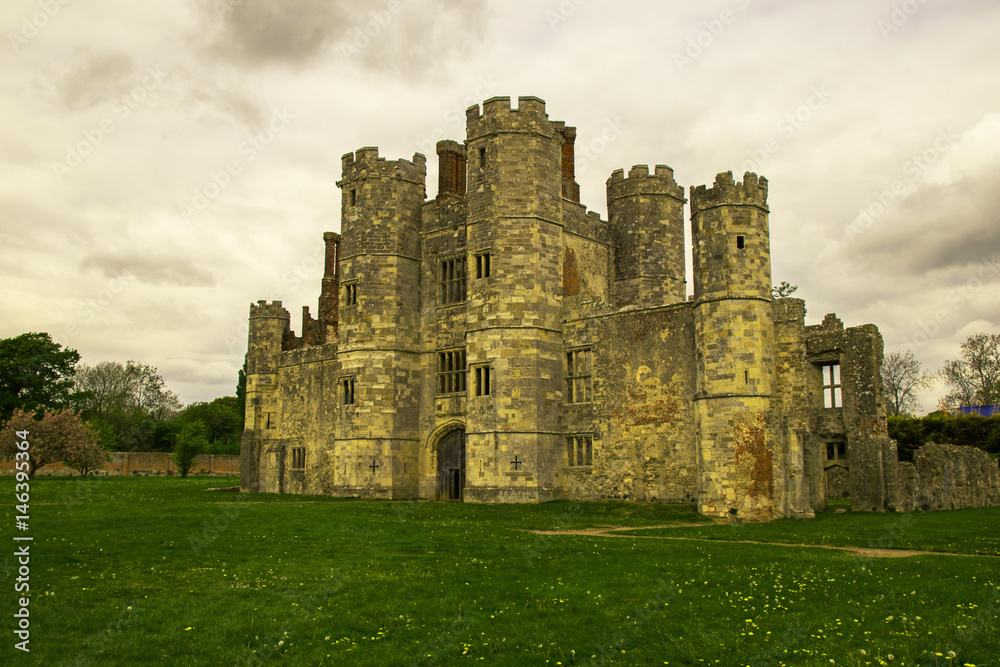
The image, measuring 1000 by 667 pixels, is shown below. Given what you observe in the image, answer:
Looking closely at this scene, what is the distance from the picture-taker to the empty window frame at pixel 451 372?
121 feet

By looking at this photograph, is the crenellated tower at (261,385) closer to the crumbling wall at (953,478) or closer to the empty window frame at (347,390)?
the empty window frame at (347,390)

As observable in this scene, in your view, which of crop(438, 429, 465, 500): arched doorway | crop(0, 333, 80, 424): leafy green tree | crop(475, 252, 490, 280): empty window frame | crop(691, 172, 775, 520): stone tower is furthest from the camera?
crop(0, 333, 80, 424): leafy green tree

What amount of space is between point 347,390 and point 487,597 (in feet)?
85.8

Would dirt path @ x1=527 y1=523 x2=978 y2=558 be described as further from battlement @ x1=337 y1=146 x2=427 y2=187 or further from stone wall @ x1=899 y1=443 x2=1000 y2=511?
battlement @ x1=337 y1=146 x2=427 y2=187

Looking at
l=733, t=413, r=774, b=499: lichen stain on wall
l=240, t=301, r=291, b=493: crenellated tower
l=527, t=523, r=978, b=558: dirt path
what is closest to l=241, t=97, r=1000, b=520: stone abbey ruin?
l=733, t=413, r=774, b=499: lichen stain on wall

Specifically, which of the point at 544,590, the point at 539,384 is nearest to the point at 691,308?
the point at 539,384

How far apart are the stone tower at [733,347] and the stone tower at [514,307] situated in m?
7.08

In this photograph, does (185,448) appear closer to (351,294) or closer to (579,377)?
(351,294)

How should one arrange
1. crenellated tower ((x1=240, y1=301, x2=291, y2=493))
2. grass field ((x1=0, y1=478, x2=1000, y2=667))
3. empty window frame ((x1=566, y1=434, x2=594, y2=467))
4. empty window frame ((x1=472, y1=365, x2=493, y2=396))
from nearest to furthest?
grass field ((x1=0, y1=478, x2=1000, y2=667)) < empty window frame ((x1=566, y1=434, x2=594, y2=467)) < empty window frame ((x1=472, y1=365, x2=493, y2=396)) < crenellated tower ((x1=240, y1=301, x2=291, y2=493))

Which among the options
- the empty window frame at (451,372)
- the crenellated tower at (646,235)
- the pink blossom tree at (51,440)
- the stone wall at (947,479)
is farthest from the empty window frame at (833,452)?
the pink blossom tree at (51,440)

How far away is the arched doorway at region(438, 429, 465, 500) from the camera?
121 feet

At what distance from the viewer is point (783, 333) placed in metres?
29.6

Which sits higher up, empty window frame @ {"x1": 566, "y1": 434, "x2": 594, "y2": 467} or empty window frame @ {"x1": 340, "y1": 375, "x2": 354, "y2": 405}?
empty window frame @ {"x1": 340, "y1": 375, "x2": 354, "y2": 405}

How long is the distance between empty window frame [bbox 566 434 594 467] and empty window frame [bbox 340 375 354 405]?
10649 millimetres
